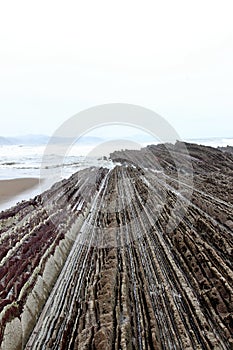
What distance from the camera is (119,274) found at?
4539 mm

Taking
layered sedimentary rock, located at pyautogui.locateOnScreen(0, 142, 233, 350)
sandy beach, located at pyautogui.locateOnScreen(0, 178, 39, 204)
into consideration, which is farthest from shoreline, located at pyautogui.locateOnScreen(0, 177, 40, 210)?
layered sedimentary rock, located at pyautogui.locateOnScreen(0, 142, 233, 350)

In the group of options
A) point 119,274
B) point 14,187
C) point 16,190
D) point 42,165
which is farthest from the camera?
point 42,165

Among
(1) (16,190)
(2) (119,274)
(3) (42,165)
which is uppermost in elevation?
(3) (42,165)

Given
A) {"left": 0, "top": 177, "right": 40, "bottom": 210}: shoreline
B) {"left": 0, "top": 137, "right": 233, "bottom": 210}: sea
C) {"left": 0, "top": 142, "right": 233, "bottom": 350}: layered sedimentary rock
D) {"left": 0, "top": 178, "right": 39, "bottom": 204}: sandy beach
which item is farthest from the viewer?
{"left": 0, "top": 137, "right": 233, "bottom": 210}: sea

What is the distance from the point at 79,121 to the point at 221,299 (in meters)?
6.21

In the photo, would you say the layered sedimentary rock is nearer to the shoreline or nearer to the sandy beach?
the shoreline

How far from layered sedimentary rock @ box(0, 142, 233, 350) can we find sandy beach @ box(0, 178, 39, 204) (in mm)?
4645

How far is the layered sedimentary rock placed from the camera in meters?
3.43

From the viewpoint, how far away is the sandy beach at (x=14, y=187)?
42.3 ft

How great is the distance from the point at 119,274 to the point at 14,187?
11440 mm

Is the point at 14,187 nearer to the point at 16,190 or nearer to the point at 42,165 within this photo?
the point at 16,190

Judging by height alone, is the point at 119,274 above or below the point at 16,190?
above

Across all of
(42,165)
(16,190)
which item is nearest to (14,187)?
(16,190)

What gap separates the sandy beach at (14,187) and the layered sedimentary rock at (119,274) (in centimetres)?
464
